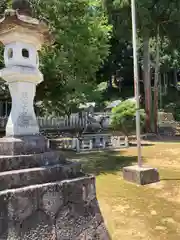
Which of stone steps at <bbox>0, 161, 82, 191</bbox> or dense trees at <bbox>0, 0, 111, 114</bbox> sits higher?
dense trees at <bbox>0, 0, 111, 114</bbox>

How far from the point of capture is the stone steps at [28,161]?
3.92m

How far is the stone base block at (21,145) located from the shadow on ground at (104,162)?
5.22 meters

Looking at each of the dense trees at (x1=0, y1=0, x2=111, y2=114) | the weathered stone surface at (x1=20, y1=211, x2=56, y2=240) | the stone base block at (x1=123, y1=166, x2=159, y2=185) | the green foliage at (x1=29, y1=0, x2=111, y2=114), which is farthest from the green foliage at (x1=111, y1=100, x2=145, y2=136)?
the weathered stone surface at (x1=20, y1=211, x2=56, y2=240)

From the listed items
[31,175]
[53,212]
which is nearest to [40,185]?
[31,175]

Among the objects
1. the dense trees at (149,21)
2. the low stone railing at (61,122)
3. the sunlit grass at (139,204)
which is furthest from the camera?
the low stone railing at (61,122)

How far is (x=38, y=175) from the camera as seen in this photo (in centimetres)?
393

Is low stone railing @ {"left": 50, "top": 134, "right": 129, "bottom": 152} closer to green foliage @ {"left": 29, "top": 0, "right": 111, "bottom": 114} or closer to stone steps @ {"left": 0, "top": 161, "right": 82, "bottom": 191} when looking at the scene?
green foliage @ {"left": 29, "top": 0, "right": 111, "bottom": 114}

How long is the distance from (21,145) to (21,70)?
1076 millimetres

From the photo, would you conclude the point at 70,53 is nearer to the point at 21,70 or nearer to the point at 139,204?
the point at 139,204

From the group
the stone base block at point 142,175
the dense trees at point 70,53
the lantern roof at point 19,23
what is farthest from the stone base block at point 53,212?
the dense trees at point 70,53

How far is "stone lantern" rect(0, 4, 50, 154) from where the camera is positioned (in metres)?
4.21

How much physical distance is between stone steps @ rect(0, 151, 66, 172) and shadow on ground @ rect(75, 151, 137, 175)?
511 centimetres

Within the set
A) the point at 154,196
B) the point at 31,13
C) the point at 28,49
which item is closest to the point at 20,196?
the point at 28,49

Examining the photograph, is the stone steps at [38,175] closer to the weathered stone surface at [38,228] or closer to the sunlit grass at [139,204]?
the weathered stone surface at [38,228]
